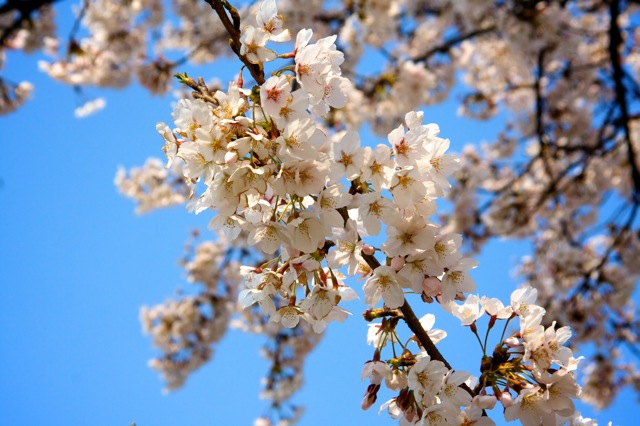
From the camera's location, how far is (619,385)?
26.7ft

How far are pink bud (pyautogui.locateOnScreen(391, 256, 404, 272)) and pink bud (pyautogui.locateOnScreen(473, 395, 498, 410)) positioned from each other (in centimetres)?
37

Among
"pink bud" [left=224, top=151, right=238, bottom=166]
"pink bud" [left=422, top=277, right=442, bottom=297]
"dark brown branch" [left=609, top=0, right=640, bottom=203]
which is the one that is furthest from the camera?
"dark brown branch" [left=609, top=0, right=640, bottom=203]

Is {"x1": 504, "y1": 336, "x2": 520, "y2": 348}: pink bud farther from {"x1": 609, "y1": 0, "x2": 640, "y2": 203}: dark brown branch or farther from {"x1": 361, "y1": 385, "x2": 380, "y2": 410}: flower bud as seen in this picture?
{"x1": 609, "y1": 0, "x2": 640, "y2": 203}: dark brown branch

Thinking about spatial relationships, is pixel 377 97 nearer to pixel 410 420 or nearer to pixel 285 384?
pixel 285 384

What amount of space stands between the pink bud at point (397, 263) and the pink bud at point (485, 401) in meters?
0.37

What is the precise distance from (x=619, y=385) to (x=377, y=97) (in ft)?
20.0

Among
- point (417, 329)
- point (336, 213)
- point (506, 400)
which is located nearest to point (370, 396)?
point (417, 329)

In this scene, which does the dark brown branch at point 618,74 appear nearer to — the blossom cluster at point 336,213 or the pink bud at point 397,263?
the blossom cluster at point 336,213

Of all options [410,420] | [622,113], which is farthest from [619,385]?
[410,420]

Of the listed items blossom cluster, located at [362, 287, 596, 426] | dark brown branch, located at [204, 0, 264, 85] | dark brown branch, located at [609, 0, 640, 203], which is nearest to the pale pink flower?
blossom cluster, located at [362, 287, 596, 426]

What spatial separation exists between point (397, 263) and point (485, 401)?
1.30ft

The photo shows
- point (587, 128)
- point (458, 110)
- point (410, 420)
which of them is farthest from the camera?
point (458, 110)

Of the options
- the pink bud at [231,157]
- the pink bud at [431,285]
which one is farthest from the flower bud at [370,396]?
the pink bud at [231,157]

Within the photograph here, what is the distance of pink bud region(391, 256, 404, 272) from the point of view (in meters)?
1.23
